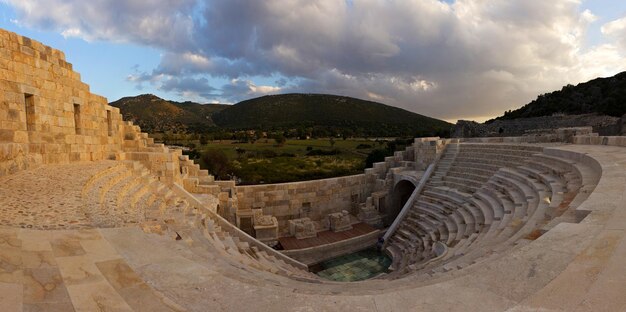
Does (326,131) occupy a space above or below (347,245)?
above

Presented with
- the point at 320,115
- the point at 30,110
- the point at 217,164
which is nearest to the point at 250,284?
the point at 30,110

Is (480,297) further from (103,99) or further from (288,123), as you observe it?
(288,123)

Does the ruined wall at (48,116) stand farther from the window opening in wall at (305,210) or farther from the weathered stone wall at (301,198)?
the window opening in wall at (305,210)

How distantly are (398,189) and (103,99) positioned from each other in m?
14.4

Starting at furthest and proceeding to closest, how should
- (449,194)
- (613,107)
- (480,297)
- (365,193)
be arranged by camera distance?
(613,107)
(365,193)
(449,194)
(480,297)

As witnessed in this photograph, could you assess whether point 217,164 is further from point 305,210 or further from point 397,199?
point 397,199

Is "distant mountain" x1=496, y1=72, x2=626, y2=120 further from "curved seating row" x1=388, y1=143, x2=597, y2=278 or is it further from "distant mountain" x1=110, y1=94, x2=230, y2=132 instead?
"distant mountain" x1=110, y1=94, x2=230, y2=132

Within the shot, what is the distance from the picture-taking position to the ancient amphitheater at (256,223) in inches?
108

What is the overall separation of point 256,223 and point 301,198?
2.83 metres

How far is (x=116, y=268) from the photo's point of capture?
319 cm

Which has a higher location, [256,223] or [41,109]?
[41,109]

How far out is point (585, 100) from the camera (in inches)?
1638

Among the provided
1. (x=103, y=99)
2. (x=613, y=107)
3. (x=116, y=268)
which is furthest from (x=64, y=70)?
(x=613, y=107)

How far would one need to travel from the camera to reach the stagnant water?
11.8 m
